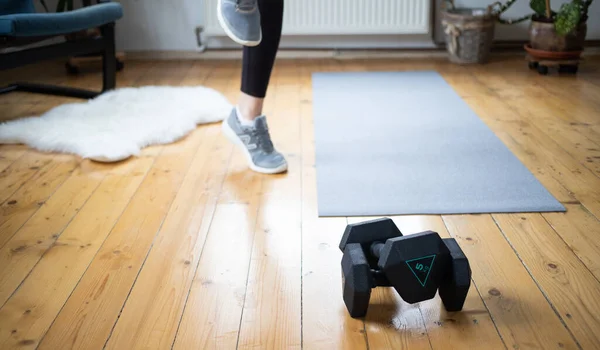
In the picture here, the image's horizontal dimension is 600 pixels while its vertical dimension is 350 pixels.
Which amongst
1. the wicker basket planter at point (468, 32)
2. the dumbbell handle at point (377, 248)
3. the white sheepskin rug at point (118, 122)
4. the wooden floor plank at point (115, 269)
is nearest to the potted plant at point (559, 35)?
the wicker basket planter at point (468, 32)

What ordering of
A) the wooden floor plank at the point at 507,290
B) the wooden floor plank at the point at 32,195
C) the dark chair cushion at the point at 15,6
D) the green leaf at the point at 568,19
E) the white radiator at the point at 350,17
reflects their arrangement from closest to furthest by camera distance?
the wooden floor plank at the point at 507,290 < the wooden floor plank at the point at 32,195 < the dark chair cushion at the point at 15,6 < the green leaf at the point at 568,19 < the white radiator at the point at 350,17

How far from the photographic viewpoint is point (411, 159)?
192cm

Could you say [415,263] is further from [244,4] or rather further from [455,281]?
[244,4]

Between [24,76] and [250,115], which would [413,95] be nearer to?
[250,115]

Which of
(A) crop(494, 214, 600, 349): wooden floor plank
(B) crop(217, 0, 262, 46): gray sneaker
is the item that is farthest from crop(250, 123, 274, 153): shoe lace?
(A) crop(494, 214, 600, 349): wooden floor plank

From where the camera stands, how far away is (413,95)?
265 cm

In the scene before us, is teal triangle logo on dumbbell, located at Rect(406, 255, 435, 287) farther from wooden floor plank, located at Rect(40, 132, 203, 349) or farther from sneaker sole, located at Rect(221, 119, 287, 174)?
sneaker sole, located at Rect(221, 119, 287, 174)

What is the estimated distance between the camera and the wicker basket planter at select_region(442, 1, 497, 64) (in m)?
3.14

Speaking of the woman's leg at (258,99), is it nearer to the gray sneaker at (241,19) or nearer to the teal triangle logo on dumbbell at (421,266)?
the gray sneaker at (241,19)

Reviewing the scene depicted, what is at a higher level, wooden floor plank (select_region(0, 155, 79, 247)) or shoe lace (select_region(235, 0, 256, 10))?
shoe lace (select_region(235, 0, 256, 10))

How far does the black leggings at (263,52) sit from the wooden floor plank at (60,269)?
0.40 metres

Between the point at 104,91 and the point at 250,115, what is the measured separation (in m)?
1.08

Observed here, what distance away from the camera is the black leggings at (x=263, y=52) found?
67.5 inches

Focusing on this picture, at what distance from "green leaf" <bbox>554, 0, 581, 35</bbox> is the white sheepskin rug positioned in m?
1.46
